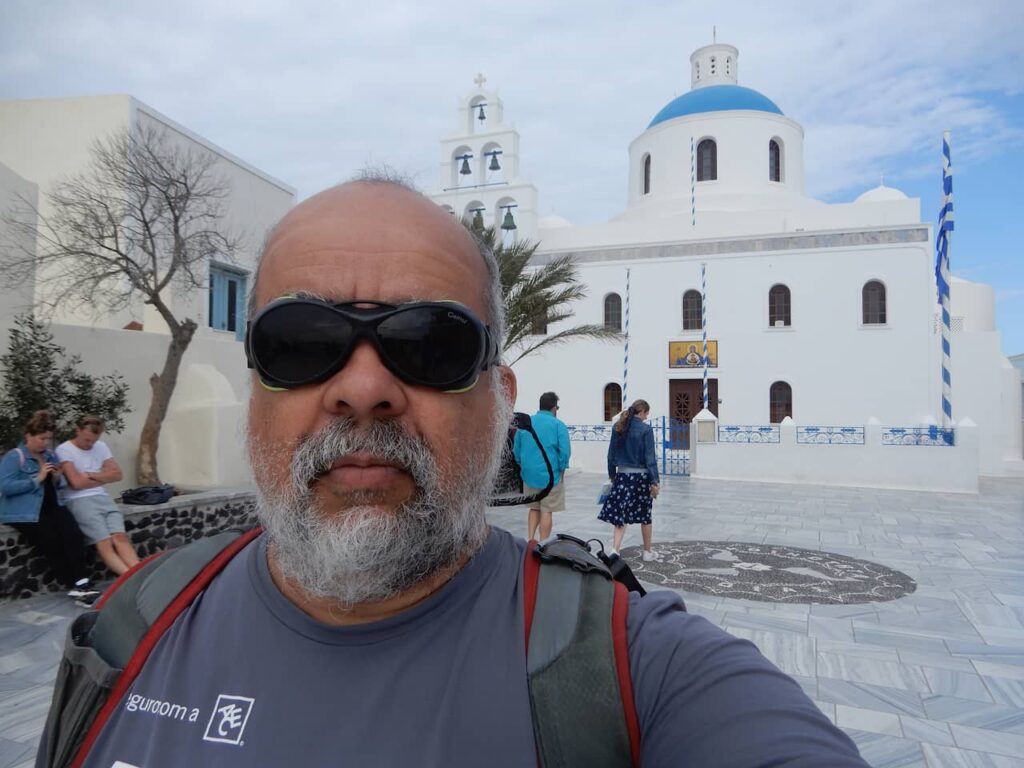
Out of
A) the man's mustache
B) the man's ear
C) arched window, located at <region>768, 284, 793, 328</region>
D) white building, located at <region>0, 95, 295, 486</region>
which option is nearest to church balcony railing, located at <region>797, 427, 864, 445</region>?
arched window, located at <region>768, 284, 793, 328</region>

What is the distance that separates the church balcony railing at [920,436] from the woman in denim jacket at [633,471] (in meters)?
9.56

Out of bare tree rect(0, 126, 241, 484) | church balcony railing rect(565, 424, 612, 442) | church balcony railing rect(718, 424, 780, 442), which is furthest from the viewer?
church balcony railing rect(565, 424, 612, 442)

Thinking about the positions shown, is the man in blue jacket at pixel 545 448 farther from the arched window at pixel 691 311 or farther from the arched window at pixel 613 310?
the arched window at pixel 613 310

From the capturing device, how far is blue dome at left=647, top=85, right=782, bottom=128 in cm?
2553

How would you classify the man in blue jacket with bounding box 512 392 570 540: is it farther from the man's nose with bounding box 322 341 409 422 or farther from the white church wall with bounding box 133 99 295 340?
the white church wall with bounding box 133 99 295 340

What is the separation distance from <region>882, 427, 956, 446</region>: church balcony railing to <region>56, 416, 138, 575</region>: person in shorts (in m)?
13.7

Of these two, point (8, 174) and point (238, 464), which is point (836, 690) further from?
point (8, 174)

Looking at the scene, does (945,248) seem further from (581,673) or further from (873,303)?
(581,673)

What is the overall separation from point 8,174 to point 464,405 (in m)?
7.51

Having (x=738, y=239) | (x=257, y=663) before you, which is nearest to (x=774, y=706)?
(x=257, y=663)

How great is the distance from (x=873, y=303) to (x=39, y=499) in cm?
2212

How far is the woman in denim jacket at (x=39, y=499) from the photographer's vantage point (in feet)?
15.4

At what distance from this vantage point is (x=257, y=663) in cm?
93

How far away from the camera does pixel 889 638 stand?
446 centimetres
